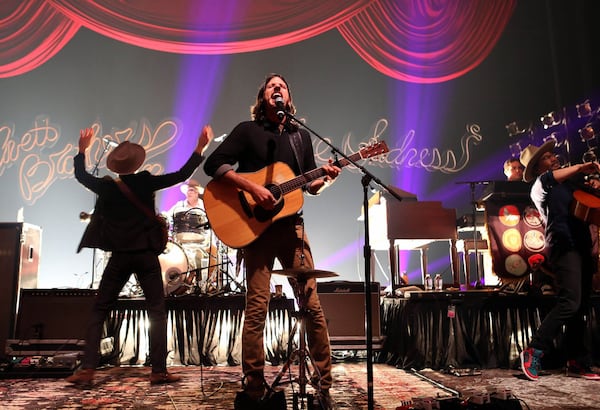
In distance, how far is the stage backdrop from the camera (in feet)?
27.9

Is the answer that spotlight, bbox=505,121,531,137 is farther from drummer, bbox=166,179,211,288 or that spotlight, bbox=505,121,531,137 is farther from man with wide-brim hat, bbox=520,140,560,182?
drummer, bbox=166,179,211,288

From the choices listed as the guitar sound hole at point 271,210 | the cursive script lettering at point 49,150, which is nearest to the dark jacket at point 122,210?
the guitar sound hole at point 271,210

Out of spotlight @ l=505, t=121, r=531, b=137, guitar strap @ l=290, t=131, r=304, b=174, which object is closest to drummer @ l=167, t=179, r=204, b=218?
guitar strap @ l=290, t=131, r=304, b=174

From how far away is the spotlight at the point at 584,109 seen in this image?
799 centimetres

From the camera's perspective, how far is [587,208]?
444cm

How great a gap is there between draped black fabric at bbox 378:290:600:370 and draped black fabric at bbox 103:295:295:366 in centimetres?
128

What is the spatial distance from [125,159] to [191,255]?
3513 millimetres

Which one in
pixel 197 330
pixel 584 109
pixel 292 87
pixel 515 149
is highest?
pixel 292 87

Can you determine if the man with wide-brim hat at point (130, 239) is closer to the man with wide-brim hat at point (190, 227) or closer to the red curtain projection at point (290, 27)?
the man with wide-brim hat at point (190, 227)

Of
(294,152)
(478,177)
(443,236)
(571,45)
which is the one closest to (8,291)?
(294,152)

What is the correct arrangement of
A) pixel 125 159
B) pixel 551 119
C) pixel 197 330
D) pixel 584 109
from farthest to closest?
pixel 551 119, pixel 584 109, pixel 197 330, pixel 125 159

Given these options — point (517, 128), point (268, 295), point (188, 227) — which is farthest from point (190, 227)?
point (517, 128)

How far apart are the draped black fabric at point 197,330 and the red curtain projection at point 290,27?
195 inches

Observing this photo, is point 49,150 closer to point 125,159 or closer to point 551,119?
point 125,159
